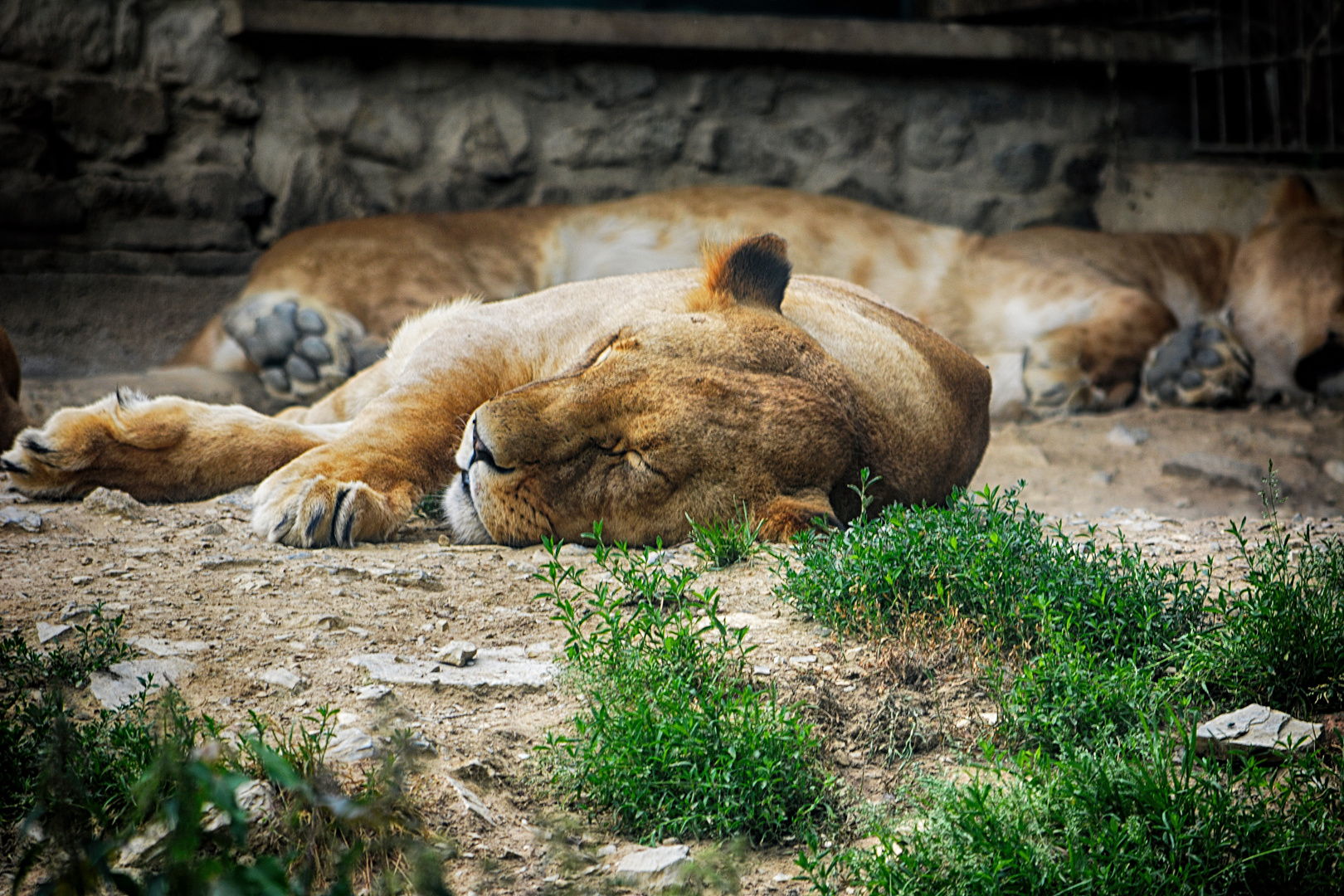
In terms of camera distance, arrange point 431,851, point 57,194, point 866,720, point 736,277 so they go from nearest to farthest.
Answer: point 431,851 < point 866,720 < point 736,277 < point 57,194

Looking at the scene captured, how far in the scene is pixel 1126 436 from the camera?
531cm

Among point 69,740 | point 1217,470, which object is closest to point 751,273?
point 69,740

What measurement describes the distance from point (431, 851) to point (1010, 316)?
546cm

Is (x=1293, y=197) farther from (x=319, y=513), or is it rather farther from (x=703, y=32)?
(x=319, y=513)

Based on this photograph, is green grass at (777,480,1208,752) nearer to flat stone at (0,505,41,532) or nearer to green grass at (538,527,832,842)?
green grass at (538,527,832,842)

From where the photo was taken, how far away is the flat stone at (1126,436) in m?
5.25

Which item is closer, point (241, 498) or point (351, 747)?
point (351, 747)

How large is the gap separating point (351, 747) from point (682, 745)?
0.51 meters

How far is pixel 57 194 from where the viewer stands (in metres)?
5.63

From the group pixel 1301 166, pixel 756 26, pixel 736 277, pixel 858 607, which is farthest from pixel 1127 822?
pixel 1301 166

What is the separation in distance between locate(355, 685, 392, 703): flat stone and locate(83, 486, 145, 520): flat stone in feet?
4.22

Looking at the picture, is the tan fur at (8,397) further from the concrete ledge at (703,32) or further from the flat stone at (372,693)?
the concrete ledge at (703,32)

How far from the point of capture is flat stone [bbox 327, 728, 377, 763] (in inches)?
69.8

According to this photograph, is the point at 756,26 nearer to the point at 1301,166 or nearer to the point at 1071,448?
the point at 1071,448
